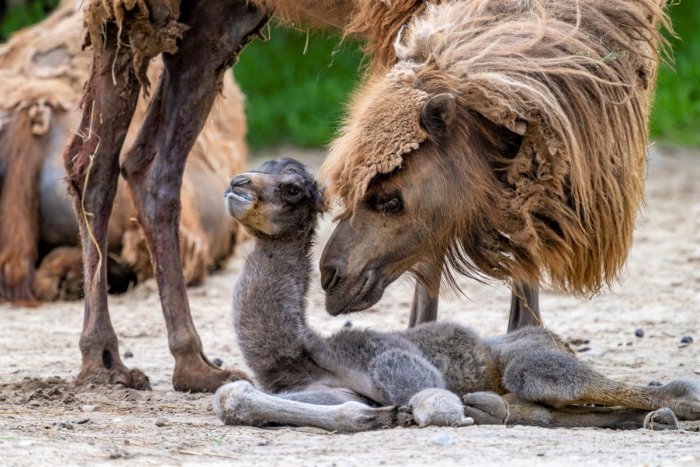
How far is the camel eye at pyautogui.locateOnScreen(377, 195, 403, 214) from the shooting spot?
13.3 feet

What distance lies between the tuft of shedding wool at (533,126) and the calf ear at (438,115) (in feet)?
0.12

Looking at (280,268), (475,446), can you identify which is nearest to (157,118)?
(280,268)

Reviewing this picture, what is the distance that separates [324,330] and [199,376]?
169 cm

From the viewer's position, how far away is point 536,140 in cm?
401

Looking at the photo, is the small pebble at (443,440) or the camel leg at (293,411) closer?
the small pebble at (443,440)

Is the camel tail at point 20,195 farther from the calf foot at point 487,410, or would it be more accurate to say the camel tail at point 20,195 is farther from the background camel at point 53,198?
the calf foot at point 487,410

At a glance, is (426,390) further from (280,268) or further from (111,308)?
(111,308)

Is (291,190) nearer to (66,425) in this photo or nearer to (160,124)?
(66,425)

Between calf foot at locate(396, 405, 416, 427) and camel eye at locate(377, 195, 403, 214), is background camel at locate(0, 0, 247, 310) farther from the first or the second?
calf foot at locate(396, 405, 416, 427)

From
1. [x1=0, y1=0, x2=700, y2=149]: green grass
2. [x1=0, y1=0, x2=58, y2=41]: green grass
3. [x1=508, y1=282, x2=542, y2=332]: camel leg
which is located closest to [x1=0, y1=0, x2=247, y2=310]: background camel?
[x1=508, y1=282, x2=542, y2=332]: camel leg

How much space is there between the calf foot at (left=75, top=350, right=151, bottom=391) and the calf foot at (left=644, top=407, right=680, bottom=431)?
2.16 meters

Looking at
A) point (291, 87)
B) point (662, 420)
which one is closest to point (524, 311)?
point (662, 420)

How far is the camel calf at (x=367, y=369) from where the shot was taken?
4.04 metres

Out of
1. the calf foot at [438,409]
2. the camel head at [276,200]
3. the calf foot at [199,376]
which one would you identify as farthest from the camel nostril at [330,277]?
the calf foot at [199,376]
